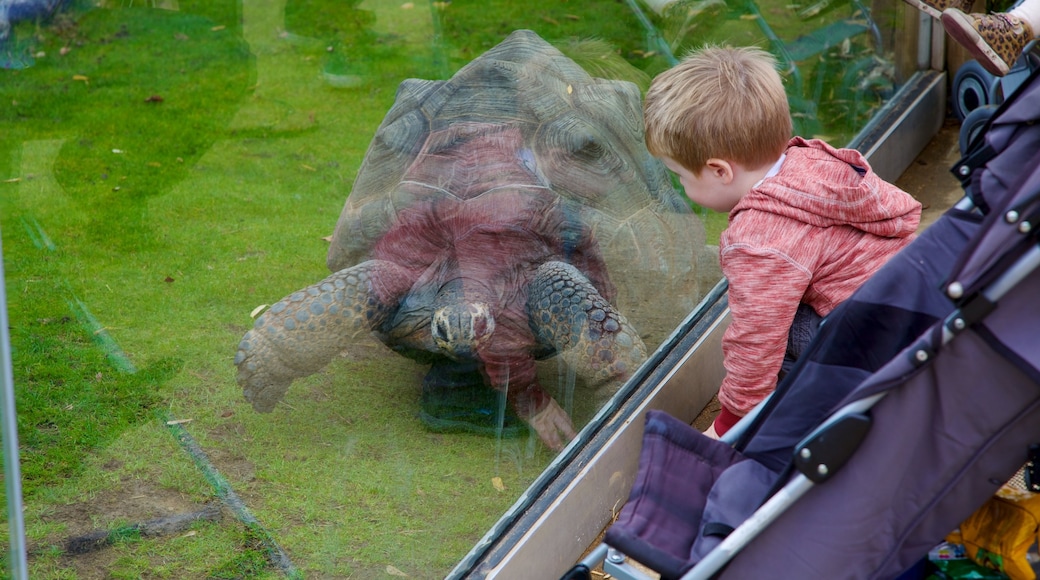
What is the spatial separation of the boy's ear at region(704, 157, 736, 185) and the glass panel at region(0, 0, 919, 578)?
0.57 meters

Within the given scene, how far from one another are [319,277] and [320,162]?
1.26 ft

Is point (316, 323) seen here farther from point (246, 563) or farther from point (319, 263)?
point (246, 563)

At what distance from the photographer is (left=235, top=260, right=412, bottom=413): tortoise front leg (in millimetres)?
2168

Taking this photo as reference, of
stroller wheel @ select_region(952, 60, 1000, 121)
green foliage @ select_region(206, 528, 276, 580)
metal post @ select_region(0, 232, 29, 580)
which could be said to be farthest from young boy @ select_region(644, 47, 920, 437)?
stroller wheel @ select_region(952, 60, 1000, 121)

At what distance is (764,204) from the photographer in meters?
1.90

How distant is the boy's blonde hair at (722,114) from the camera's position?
1.96m

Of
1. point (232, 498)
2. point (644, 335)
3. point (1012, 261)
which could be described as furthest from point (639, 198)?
point (1012, 261)

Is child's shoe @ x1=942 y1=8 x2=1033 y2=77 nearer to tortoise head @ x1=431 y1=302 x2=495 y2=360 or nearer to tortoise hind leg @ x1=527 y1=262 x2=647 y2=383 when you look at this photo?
tortoise hind leg @ x1=527 y1=262 x2=647 y2=383

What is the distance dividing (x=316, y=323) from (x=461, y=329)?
37 cm

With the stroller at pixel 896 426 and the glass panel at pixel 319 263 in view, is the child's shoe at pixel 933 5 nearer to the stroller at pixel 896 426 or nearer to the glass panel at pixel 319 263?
the glass panel at pixel 319 263

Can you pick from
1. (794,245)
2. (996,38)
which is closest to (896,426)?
(794,245)

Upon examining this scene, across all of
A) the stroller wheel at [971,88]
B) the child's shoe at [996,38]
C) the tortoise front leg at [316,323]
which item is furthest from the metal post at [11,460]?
the stroller wheel at [971,88]

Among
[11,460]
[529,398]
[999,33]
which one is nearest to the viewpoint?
[11,460]

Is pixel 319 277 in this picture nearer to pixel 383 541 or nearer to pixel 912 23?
pixel 383 541
